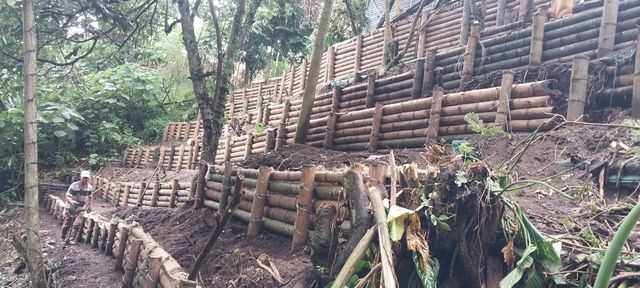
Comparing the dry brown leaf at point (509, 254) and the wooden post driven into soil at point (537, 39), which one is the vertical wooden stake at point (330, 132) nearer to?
the wooden post driven into soil at point (537, 39)

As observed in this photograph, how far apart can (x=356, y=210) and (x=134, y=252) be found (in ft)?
9.00

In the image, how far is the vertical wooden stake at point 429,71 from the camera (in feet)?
25.8

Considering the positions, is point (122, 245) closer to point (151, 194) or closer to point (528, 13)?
point (151, 194)

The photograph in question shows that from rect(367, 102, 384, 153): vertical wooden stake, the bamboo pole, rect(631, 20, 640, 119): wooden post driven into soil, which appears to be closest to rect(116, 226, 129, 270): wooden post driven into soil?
the bamboo pole

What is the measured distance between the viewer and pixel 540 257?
2.39m

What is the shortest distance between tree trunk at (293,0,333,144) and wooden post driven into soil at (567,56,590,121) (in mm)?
4179

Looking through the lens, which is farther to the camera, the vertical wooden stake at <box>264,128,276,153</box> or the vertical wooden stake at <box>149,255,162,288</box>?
the vertical wooden stake at <box>264,128,276,153</box>

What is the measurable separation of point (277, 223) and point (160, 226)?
11.0ft

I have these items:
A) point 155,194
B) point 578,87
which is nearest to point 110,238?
point 155,194

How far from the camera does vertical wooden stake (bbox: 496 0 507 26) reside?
884 centimetres

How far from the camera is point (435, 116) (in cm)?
662

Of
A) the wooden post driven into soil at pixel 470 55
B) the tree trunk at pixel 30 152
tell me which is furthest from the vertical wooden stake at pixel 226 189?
the wooden post driven into soil at pixel 470 55

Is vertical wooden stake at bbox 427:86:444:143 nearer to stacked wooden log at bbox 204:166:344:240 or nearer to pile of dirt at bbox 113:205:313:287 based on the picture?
stacked wooden log at bbox 204:166:344:240

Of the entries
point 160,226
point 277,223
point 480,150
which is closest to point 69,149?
point 160,226
